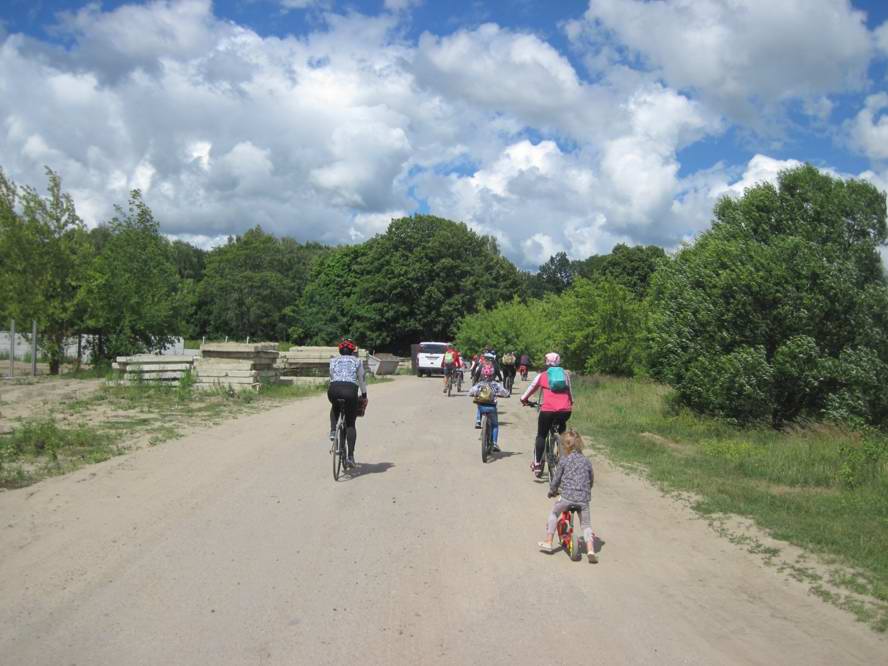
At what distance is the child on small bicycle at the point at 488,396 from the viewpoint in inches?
516

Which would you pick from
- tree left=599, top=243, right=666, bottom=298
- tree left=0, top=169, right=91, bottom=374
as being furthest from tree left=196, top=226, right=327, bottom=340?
tree left=0, top=169, right=91, bottom=374

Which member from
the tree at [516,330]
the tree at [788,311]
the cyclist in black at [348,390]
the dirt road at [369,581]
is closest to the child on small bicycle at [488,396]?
the dirt road at [369,581]

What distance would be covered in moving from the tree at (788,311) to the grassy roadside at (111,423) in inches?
439

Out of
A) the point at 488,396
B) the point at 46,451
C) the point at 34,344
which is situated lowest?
the point at 46,451

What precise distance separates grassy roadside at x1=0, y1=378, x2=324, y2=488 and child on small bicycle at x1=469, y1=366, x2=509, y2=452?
551 centimetres

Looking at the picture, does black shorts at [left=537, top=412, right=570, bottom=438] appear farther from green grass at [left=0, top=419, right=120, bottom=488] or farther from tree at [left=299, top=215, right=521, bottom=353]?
tree at [left=299, top=215, right=521, bottom=353]

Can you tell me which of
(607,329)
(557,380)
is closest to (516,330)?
(607,329)

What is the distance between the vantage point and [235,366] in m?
24.2

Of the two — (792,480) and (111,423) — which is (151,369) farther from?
(792,480)

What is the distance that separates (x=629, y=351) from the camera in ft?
104

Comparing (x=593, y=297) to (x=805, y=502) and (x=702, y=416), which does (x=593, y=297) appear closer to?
(x=702, y=416)

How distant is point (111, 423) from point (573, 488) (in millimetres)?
11145

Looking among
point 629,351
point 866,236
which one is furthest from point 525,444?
point 629,351

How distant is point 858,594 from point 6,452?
11.0m
